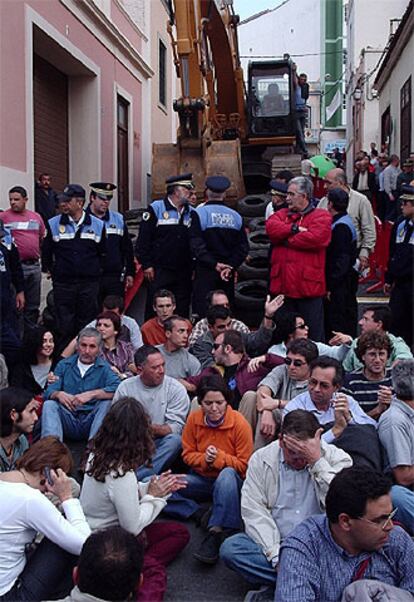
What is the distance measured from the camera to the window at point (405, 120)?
17.2 metres

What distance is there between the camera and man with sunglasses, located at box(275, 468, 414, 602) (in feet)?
9.71

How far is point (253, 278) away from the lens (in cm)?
905

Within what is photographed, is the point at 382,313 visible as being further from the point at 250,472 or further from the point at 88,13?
the point at 88,13

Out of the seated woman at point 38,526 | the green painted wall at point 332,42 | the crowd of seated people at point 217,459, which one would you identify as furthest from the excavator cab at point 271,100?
the green painted wall at point 332,42

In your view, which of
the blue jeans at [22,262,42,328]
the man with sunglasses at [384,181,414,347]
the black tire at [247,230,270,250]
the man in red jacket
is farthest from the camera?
the black tire at [247,230,270,250]

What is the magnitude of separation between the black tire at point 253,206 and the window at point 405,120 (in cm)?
674

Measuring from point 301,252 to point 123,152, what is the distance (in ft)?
35.8

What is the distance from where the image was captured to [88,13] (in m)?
13.0

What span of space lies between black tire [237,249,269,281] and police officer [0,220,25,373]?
3.07 metres

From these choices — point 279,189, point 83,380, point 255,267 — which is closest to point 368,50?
point 255,267

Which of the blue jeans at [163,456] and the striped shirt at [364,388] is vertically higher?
the striped shirt at [364,388]

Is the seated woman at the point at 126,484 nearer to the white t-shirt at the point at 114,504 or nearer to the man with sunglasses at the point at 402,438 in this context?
the white t-shirt at the point at 114,504

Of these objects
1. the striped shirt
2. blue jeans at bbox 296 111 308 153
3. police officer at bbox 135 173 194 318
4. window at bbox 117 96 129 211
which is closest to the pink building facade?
window at bbox 117 96 129 211

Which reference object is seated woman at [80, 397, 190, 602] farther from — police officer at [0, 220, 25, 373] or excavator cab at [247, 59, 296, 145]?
excavator cab at [247, 59, 296, 145]
